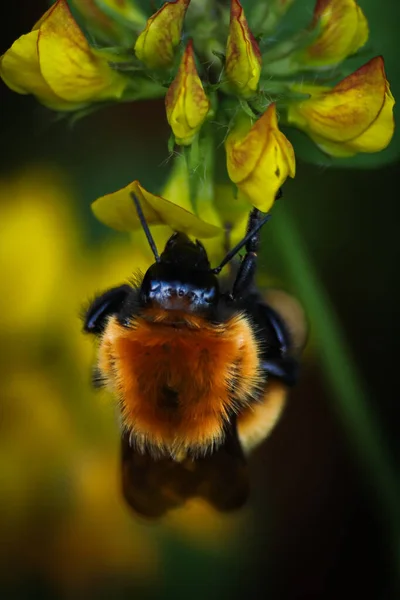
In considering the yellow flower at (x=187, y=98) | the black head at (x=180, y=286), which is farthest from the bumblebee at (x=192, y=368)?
the yellow flower at (x=187, y=98)

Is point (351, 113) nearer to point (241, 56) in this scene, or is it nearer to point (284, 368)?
point (241, 56)

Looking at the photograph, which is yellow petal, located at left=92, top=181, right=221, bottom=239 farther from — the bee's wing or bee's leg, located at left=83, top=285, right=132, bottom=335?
the bee's wing

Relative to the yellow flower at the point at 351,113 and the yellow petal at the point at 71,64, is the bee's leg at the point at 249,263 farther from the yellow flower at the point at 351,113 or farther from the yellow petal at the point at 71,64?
the yellow petal at the point at 71,64

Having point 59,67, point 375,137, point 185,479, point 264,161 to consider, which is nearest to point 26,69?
point 59,67

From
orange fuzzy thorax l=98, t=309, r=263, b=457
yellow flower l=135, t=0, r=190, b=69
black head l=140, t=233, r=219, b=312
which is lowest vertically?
orange fuzzy thorax l=98, t=309, r=263, b=457

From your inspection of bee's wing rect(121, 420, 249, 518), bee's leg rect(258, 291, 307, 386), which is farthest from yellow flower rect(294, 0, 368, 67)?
bee's wing rect(121, 420, 249, 518)
